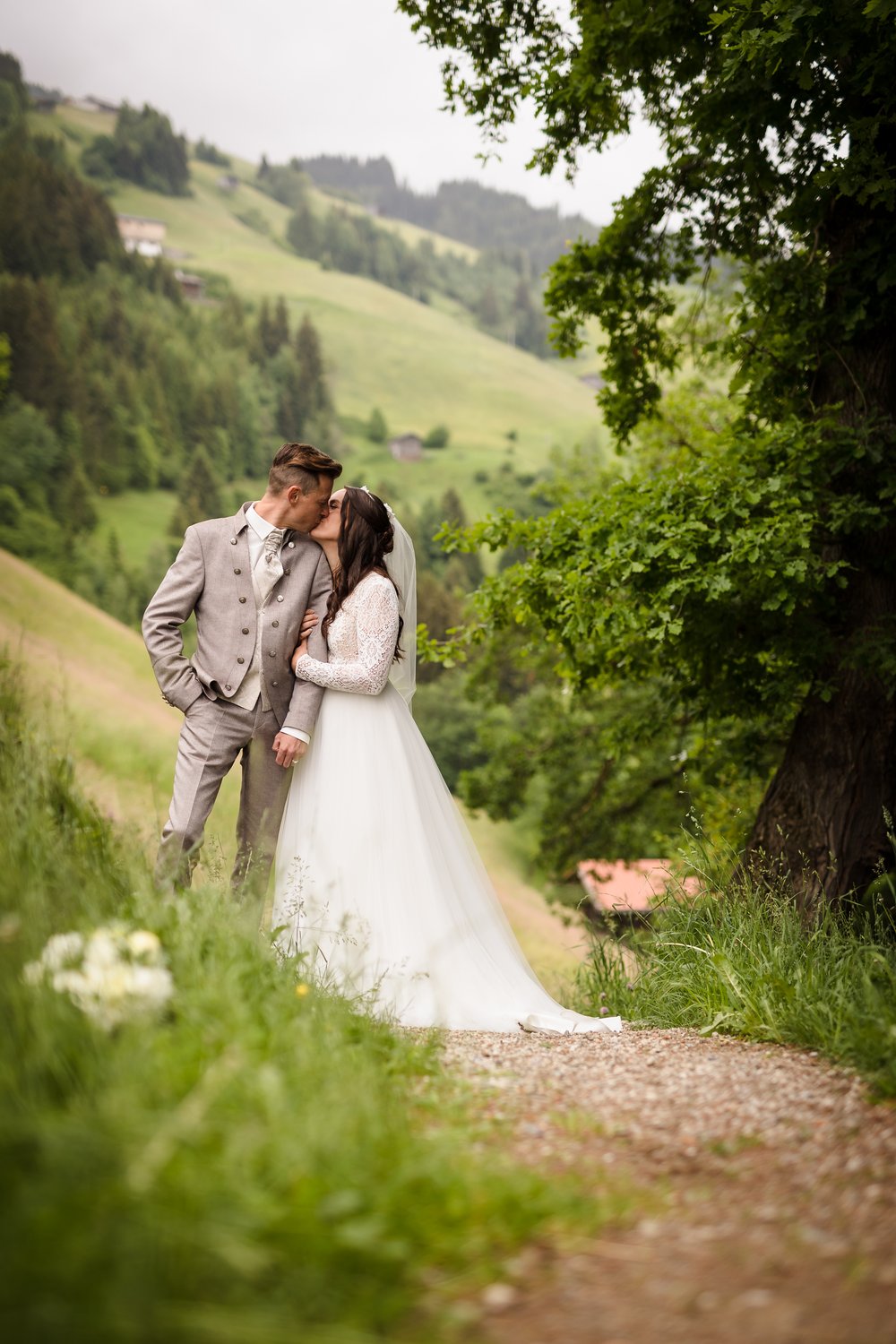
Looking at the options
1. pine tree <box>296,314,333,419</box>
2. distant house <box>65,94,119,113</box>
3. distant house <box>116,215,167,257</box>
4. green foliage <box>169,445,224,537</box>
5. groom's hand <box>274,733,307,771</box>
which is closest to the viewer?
groom's hand <box>274,733,307,771</box>

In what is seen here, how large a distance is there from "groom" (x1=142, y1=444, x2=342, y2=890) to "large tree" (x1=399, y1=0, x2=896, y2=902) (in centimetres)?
214

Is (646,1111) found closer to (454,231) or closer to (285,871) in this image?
(285,871)

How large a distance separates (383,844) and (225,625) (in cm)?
133

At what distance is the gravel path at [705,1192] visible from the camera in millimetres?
2088

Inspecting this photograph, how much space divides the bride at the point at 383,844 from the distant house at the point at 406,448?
8479 cm

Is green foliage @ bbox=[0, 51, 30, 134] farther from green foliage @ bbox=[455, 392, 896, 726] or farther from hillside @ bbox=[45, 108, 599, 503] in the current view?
green foliage @ bbox=[455, 392, 896, 726]

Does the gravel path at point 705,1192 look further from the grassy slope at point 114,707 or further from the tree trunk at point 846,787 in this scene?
the grassy slope at point 114,707

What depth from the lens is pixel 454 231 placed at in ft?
617

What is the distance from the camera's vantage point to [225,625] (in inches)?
212

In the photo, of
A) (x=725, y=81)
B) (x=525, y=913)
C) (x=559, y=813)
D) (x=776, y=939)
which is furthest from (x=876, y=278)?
(x=525, y=913)

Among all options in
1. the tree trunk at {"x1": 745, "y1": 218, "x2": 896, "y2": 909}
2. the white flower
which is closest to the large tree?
the tree trunk at {"x1": 745, "y1": 218, "x2": 896, "y2": 909}

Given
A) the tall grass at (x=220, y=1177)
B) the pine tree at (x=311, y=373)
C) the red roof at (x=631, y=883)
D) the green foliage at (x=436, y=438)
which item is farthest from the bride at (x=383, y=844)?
the green foliage at (x=436, y=438)

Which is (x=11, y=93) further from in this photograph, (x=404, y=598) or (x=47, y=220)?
(x=404, y=598)

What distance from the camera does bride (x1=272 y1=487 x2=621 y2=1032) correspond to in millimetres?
5023
